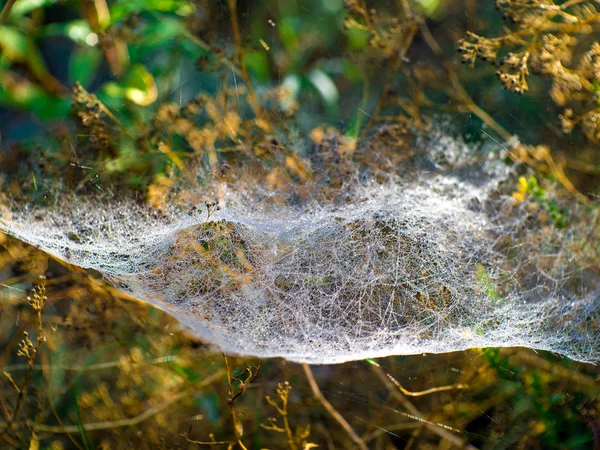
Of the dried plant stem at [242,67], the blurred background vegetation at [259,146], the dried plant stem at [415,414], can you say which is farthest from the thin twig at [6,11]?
the dried plant stem at [415,414]

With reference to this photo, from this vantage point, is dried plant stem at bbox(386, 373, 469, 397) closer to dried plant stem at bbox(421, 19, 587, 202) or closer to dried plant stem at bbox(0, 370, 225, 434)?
dried plant stem at bbox(0, 370, 225, 434)

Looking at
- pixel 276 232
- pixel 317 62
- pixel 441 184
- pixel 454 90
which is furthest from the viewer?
pixel 317 62

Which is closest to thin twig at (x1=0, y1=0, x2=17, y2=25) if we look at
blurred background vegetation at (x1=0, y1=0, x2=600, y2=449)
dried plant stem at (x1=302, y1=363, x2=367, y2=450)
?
blurred background vegetation at (x1=0, y1=0, x2=600, y2=449)

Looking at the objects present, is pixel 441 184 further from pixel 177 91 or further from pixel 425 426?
pixel 177 91

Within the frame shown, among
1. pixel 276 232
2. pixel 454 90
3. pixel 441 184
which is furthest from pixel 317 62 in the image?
pixel 276 232

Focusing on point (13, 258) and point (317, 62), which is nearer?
point (13, 258)

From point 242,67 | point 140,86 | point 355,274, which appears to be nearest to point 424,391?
point 355,274

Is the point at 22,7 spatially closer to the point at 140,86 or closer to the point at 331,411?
the point at 140,86
